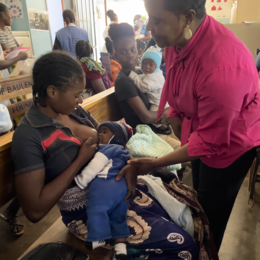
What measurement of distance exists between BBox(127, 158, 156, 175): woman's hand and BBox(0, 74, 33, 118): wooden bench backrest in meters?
0.98

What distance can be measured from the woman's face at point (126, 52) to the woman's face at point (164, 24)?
1134 millimetres

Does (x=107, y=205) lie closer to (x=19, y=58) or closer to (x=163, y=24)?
(x=163, y=24)

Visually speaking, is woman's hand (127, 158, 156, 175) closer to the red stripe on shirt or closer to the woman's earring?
the red stripe on shirt

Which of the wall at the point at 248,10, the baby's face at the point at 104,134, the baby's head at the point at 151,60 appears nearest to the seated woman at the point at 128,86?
the baby's head at the point at 151,60

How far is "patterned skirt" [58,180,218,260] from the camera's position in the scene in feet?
3.67

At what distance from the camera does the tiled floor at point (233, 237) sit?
188 centimetres

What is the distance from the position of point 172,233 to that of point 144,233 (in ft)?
0.47

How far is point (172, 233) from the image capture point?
1131mm

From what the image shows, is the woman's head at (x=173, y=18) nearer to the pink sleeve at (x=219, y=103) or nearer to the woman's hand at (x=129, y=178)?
the pink sleeve at (x=219, y=103)

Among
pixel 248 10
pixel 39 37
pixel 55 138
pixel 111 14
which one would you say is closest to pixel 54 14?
pixel 39 37

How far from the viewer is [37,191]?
1009 mm

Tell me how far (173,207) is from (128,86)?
3.86 ft

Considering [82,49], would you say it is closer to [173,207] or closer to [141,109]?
[141,109]

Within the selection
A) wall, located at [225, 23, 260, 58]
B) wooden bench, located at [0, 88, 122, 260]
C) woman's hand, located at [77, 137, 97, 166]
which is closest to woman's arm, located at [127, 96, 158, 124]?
wooden bench, located at [0, 88, 122, 260]
